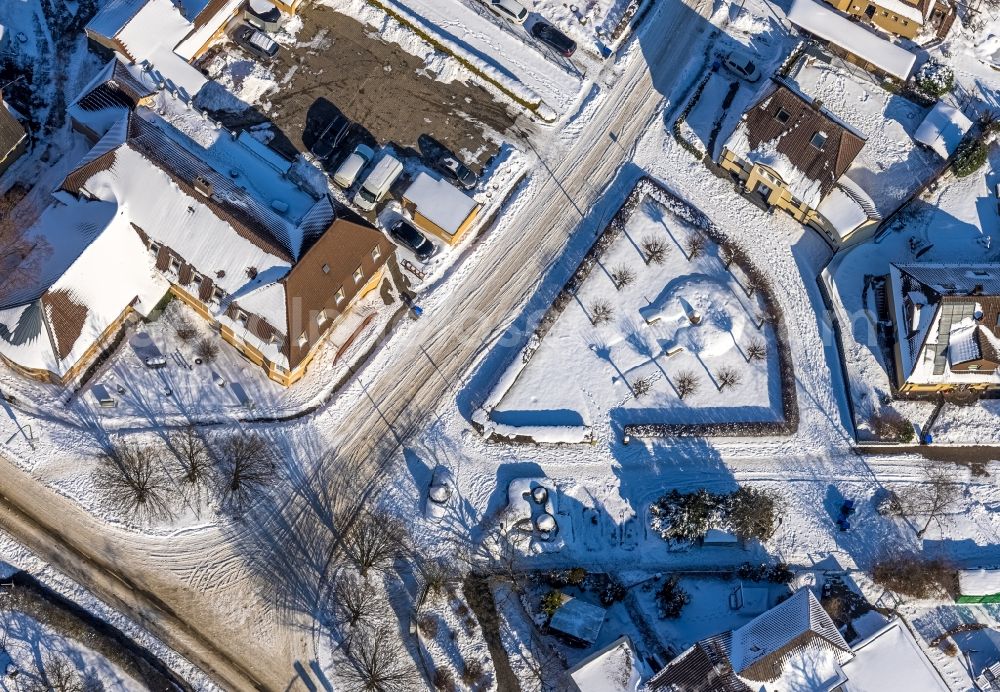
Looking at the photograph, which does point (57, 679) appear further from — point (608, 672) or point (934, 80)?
point (934, 80)

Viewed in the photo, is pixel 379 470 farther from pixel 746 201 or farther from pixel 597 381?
pixel 746 201

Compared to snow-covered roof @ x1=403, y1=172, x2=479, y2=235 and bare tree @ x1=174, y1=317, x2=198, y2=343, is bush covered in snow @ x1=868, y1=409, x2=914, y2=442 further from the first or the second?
bare tree @ x1=174, y1=317, x2=198, y2=343

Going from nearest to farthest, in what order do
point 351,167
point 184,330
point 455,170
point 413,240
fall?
point 184,330 → point 413,240 → point 351,167 → point 455,170

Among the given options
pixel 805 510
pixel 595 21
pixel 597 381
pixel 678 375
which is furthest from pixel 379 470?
pixel 595 21

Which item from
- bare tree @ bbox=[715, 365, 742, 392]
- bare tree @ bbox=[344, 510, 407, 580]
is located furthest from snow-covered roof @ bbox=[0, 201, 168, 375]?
bare tree @ bbox=[715, 365, 742, 392]

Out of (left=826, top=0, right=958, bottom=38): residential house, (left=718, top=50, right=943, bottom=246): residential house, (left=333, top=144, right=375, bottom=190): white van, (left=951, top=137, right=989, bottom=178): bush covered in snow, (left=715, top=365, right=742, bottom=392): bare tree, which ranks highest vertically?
(left=826, top=0, right=958, bottom=38): residential house

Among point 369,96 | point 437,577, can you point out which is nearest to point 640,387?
point 437,577

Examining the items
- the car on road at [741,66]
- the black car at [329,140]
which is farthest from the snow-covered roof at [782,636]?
the black car at [329,140]
